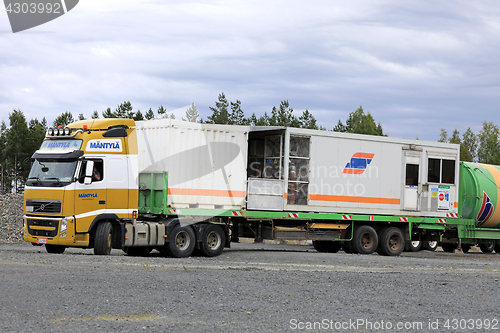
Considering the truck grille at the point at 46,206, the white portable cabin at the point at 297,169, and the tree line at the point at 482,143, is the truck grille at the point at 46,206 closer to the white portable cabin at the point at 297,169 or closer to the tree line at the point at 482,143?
the white portable cabin at the point at 297,169

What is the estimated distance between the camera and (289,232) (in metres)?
18.0

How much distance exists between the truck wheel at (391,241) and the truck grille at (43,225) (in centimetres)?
1136

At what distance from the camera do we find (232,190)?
16812mm

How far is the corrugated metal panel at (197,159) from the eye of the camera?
15797mm

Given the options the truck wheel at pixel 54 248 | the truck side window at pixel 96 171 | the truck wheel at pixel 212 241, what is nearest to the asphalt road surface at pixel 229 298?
the truck wheel at pixel 54 248

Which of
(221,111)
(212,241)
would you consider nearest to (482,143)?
(221,111)

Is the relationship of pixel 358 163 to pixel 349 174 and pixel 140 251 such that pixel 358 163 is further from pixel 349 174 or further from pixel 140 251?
pixel 140 251

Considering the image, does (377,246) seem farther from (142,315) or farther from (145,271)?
(142,315)

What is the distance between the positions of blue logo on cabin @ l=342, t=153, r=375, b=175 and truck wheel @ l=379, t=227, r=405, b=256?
2622mm

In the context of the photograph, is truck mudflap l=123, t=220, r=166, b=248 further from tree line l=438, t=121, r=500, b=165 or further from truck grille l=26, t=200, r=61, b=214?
tree line l=438, t=121, r=500, b=165

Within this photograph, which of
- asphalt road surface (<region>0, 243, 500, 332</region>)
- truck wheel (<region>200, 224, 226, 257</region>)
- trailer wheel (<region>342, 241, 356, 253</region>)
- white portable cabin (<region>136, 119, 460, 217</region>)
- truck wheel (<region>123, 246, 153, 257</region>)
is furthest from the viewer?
trailer wheel (<region>342, 241, 356, 253</region>)

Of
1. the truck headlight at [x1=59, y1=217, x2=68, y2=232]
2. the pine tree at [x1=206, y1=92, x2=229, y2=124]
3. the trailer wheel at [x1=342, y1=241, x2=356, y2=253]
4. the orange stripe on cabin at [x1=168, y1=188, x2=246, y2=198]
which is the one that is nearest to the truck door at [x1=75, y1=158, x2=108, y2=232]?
the truck headlight at [x1=59, y1=217, x2=68, y2=232]

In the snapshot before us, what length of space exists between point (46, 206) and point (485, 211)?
1723 centimetres

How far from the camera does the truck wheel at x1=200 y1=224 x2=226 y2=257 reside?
16.2m
